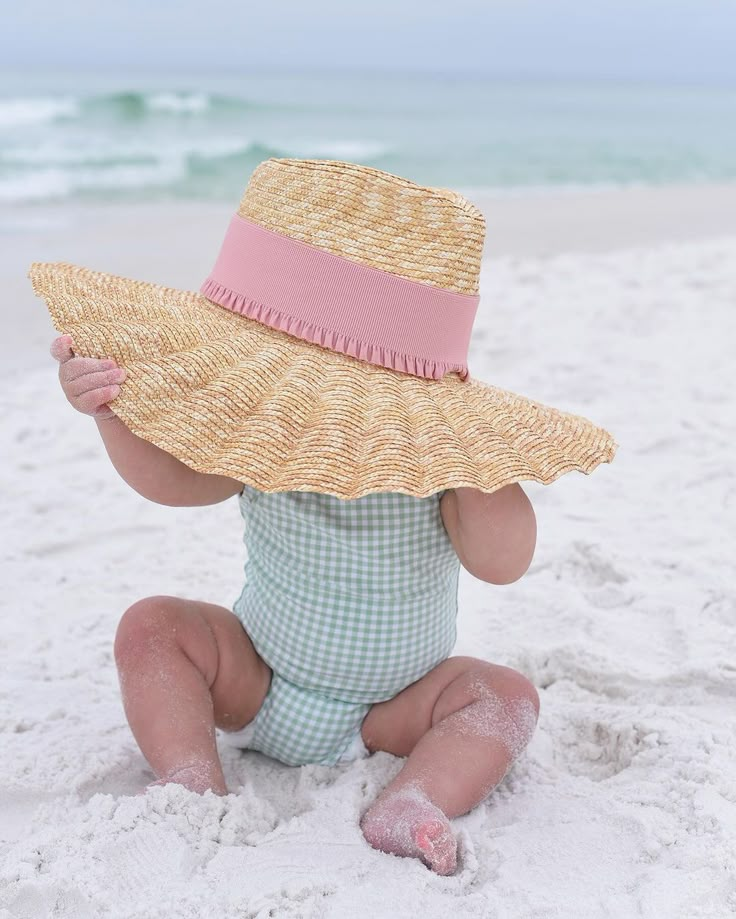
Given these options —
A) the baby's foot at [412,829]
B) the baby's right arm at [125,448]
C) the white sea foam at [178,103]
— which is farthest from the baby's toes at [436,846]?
the white sea foam at [178,103]

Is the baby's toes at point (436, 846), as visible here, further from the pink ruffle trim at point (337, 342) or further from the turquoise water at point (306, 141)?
the turquoise water at point (306, 141)

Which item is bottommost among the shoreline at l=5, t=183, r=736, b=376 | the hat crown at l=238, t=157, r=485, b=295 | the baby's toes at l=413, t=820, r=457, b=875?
the shoreline at l=5, t=183, r=736, b=376

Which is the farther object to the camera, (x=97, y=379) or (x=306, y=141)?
(x=306, y=141)

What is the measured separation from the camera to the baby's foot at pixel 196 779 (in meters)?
1.39

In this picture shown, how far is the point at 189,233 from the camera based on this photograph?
607 centimetres

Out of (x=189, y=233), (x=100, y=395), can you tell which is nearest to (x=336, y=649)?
(x=100, y=395)

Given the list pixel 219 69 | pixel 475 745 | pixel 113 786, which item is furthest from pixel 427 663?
pixel 219 69

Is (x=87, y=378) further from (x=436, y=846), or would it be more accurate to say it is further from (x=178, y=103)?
(x=178, y=103)

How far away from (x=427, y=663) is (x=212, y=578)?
75 centimetres

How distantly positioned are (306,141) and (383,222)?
44.5 ft

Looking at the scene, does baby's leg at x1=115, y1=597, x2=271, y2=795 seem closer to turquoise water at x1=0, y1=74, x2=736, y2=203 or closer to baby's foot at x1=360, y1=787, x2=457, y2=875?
baby's foot at x1=360, y1=787, x2=457, y2=875

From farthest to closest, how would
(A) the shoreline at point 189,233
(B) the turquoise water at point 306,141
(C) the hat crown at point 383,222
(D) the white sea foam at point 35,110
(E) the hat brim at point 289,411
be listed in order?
(D) the white sea foam at point 35,110, (B) the turquoise water at point 306,141, (A) the shoreline at point 189,233, (C) the hat crown at point 383,222, (E) the hat brim at point 289,411

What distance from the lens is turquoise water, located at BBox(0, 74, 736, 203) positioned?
30.0 ft

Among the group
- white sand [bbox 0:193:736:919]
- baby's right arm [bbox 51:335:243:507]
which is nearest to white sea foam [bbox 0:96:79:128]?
white sand [bbox 0:193:736:919]
